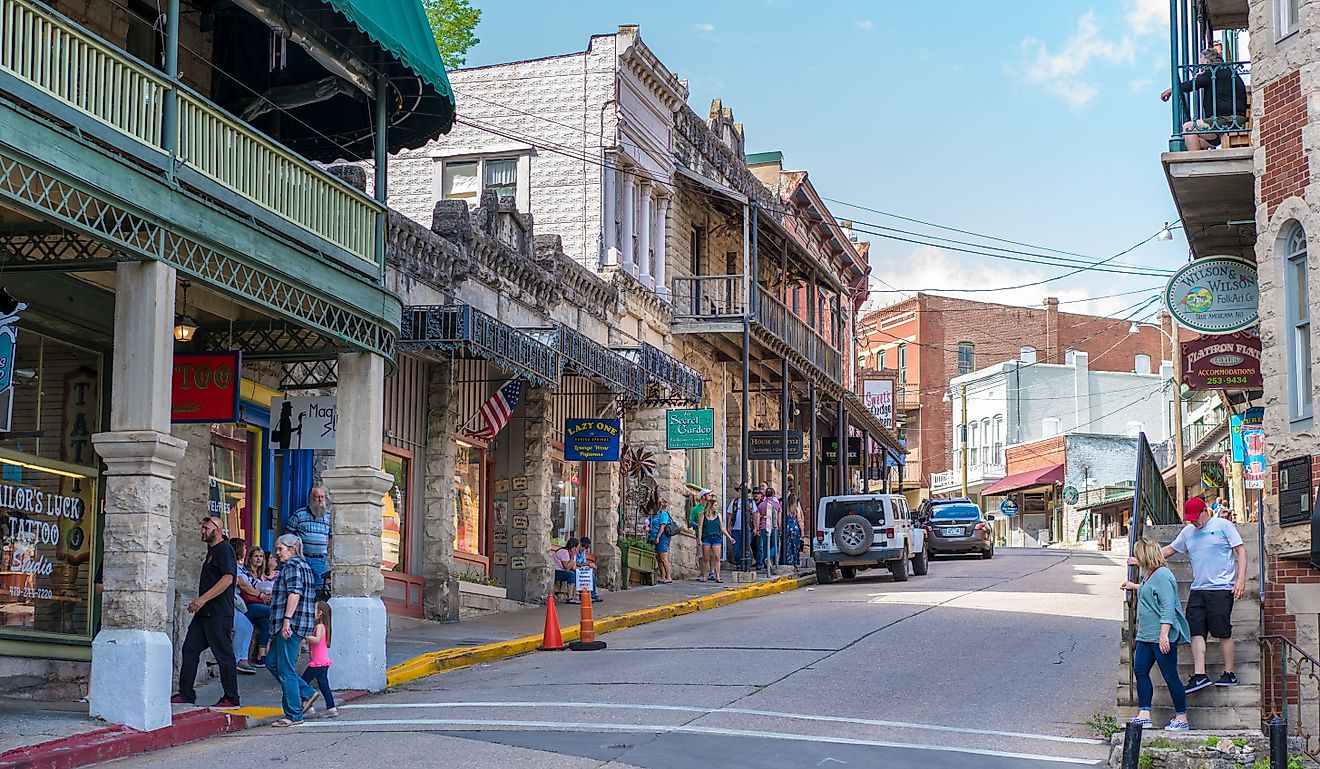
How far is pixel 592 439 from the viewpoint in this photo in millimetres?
27031

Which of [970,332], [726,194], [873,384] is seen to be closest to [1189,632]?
[726,194]

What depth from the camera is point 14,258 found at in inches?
544

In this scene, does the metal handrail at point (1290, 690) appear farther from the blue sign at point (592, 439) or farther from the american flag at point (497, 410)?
the blue sign at point (592, 439)

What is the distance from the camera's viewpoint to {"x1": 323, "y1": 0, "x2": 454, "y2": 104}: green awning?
14911mm

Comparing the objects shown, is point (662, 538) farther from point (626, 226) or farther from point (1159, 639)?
point (1159, 639)

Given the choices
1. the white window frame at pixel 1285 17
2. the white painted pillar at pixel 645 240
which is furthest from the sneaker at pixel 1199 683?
the white painted pillar at pixel 645 240

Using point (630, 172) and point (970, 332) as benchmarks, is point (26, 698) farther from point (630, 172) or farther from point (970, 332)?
point (970, 332)

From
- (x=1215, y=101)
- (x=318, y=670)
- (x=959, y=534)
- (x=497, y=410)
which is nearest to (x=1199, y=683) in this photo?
(x=1215, y=101)

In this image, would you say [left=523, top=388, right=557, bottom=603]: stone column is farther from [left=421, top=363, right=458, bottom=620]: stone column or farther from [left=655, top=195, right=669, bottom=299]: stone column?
[left=655, top=195, right=669, bottom=299]: stone column

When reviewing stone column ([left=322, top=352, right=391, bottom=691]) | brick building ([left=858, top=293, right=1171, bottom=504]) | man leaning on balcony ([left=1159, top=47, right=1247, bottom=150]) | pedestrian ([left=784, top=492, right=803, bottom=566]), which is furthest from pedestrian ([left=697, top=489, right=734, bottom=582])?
brick building ([left=858, top=293, right=1171, bottom=504])

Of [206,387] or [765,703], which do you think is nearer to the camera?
[765,703]

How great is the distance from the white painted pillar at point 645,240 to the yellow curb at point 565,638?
6.65 meters

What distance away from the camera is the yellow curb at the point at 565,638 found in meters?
17.8

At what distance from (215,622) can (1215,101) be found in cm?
1128
